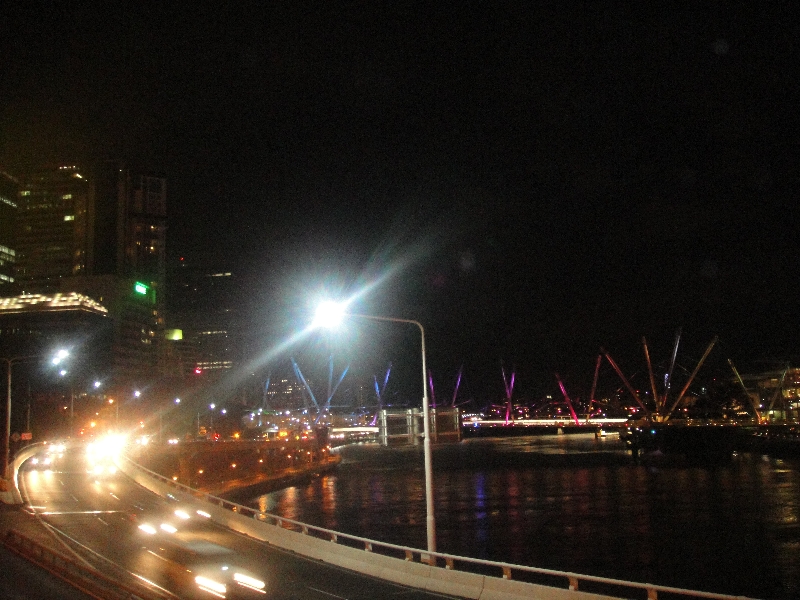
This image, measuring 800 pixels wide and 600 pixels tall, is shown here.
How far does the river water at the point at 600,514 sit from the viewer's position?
4153 centimetres

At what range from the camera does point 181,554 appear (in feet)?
85.0

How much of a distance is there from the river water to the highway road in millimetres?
16652

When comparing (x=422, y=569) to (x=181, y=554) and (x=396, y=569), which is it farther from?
(x=181, y=554)

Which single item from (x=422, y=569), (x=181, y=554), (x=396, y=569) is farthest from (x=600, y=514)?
(x=181, y=554)

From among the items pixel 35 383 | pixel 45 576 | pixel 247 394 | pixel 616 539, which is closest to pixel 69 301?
pixel 247 394

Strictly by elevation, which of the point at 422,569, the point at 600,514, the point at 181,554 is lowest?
the point at 600,514

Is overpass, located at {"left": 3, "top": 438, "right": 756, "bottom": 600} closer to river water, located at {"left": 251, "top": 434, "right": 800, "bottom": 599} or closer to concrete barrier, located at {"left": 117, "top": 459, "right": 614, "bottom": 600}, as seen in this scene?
concrete barrier, located at {"left": 117, "top": 459, "right": 614, "bottom": 600}

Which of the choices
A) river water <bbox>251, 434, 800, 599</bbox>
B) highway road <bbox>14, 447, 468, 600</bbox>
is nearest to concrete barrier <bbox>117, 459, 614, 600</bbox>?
highway road <bbox>14, 447, 468, 600</bbox>

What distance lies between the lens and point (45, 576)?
2095 cm

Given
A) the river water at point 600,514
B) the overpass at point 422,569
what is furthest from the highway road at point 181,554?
the river water at point 600,514

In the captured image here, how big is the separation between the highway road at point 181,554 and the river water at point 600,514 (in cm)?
1665

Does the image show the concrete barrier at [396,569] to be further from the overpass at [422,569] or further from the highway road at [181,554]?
the highway road at [181,554]

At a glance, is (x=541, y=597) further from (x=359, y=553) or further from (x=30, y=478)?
(x=30, y=478)

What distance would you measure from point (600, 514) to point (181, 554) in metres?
42.1
